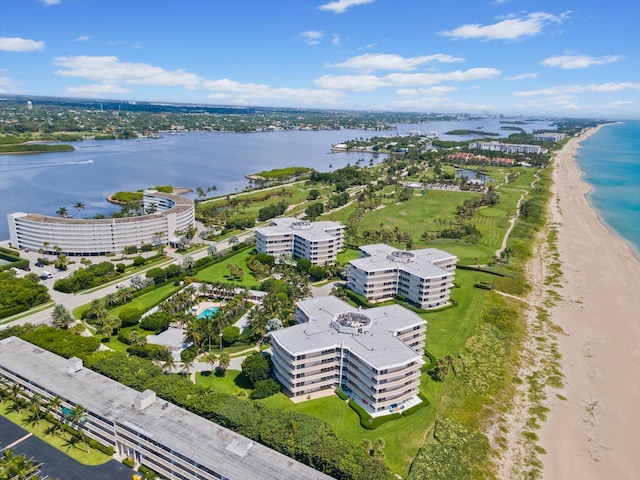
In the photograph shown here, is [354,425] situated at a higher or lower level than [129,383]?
lower

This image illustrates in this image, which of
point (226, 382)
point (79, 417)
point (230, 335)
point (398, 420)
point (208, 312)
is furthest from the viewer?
point (208, 312)

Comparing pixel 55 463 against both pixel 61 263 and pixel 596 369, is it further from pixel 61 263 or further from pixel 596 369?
pixel 596 369

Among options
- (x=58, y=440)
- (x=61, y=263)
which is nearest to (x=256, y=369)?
(x=58, y=440)

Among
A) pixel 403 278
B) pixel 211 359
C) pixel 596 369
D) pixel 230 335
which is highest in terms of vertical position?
pixel 403 278

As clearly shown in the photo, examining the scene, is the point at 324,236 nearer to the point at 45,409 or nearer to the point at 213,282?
the point at 213,282

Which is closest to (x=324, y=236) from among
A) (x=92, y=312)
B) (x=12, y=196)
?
(x=92, y=312)

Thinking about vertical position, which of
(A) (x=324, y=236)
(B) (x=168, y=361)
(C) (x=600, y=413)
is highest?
(A) (x=324, y=236)

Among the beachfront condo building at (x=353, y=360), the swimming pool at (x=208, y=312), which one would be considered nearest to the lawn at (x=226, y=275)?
the swimming pool at (x=208, y=312)

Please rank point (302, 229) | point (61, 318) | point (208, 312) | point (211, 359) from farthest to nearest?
point (302, 229)
point (208, 312)
point (61, 318)
point (211, 359)
